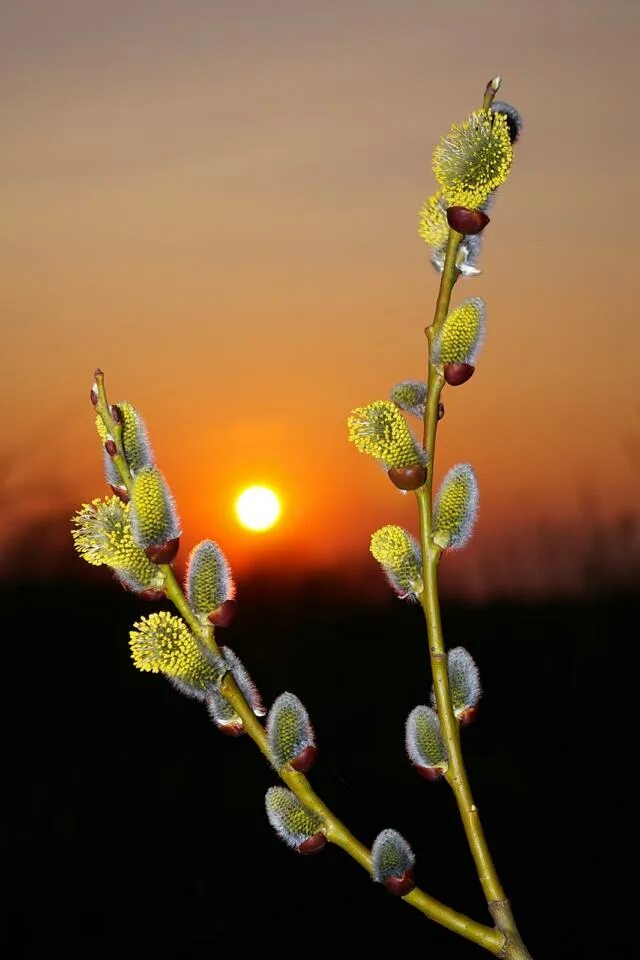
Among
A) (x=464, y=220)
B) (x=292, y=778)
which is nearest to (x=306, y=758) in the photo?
(x=292, y=778)

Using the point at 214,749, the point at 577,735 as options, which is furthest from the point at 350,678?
the point at 577,735

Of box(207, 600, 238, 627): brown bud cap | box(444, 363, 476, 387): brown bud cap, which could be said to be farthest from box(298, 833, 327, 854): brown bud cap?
box(444, 363, 476, 387): brown bud cap

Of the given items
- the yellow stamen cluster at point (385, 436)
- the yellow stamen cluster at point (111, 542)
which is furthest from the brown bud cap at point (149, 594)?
the yellow stamen cluster at point (385, 436)

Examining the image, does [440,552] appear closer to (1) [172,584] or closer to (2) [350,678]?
(1) [172,584]

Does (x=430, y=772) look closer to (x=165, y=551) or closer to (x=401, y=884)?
(x=401, y=884)

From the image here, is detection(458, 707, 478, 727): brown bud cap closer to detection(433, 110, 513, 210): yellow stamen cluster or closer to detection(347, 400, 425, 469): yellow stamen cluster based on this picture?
detection(347, 400, 425, 469): yellow stamen cluster
